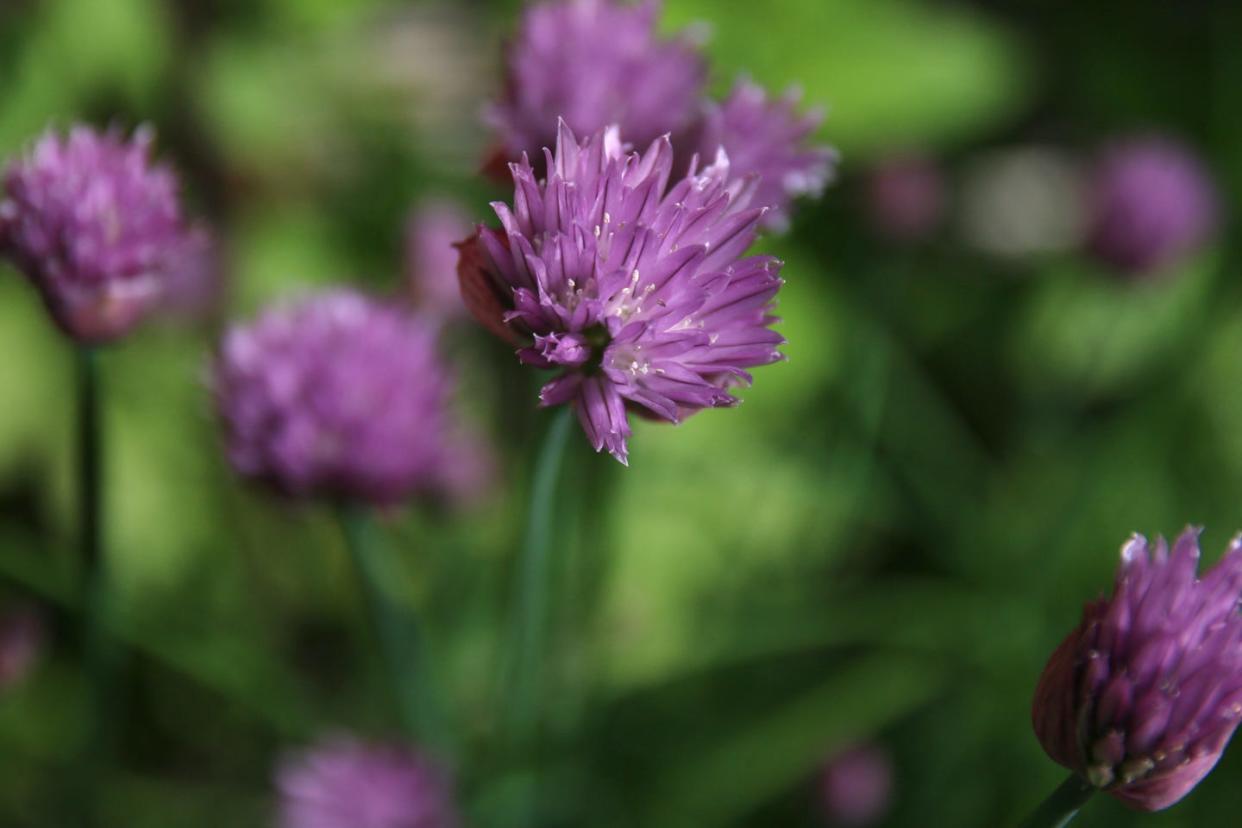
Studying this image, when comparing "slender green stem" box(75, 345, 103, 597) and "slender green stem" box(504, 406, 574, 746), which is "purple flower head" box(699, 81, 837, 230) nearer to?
"slender green stem" box(504, 406, 574, 746)

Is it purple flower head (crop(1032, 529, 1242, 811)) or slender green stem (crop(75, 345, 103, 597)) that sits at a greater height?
slender green stem (crop(75, 345, 103, 597))

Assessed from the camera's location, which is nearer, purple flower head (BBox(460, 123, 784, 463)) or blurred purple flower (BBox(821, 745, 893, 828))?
purple flower head (BBox(460, 123, 784, 463))

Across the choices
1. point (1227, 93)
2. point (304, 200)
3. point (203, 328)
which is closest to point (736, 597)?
point (203, 328)

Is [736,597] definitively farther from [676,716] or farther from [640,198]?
[640,198]

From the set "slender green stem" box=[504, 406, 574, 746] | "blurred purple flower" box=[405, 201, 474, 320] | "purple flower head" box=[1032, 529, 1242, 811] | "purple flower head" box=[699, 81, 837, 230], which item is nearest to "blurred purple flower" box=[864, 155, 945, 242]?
"blurred purple flower" box=[405, 201, 474, 320]

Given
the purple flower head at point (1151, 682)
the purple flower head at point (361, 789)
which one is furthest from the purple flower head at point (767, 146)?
the purple flower head at point (361, 789)
